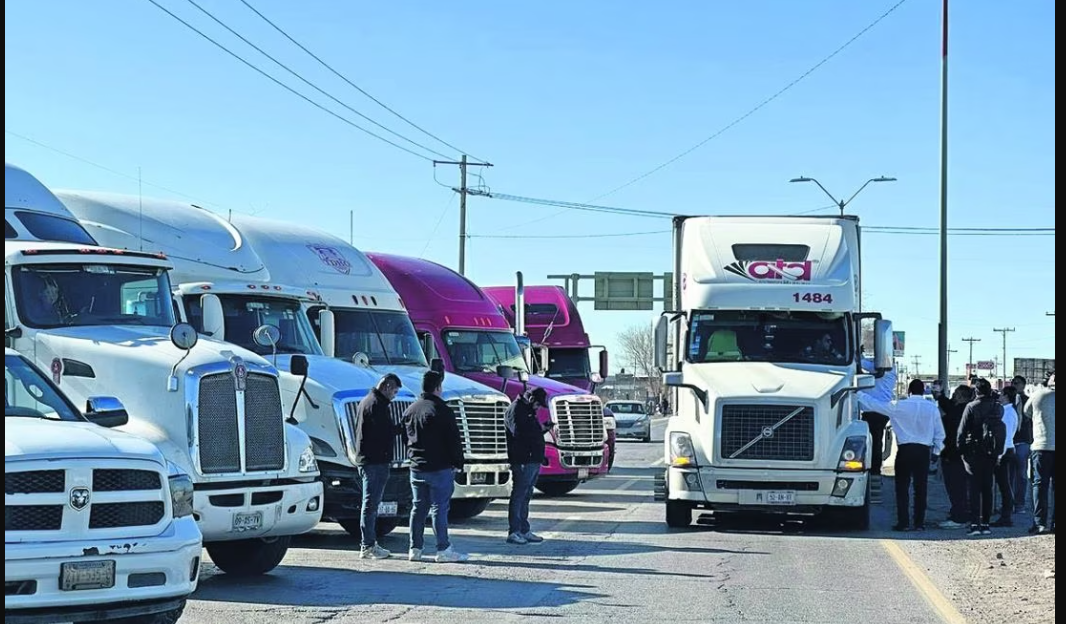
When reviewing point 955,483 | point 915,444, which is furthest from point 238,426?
point 955,483

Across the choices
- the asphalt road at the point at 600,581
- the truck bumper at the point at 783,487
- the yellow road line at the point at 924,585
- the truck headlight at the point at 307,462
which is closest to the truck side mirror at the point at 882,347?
the truck bumper at the point at 783,487

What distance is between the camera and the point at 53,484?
348 inches

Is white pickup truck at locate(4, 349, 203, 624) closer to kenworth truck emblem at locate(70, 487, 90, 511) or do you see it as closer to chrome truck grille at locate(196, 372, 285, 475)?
kenworth truck emblem at locate(70, 487, 90, 511)

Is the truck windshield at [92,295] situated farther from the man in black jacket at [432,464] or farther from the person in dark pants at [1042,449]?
the person in dark pants at [1042,449]

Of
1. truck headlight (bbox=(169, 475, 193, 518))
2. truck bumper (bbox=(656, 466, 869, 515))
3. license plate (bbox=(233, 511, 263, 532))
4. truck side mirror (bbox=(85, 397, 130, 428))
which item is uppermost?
truck side mirror (bbox=(85, 397, 130, 428))

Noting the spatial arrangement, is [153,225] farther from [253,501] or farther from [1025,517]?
[1025,517]

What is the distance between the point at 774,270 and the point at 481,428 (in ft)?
14.0

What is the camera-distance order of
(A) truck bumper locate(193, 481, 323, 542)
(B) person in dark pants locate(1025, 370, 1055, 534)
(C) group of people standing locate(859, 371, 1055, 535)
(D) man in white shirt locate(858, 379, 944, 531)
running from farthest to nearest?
(D) man in white shirt locate(858, 379, 944, 531) < (C) group of people standing locate(859, 371, 1055, 535) < (B) person in dark pants locate(1025, 370, 1055, 534) < (A) truck bumper locate(193, 481, 323, 542)

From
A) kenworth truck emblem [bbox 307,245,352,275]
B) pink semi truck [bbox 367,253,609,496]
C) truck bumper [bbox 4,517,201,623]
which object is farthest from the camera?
pink semi truck [bbox 367,253,609,496]

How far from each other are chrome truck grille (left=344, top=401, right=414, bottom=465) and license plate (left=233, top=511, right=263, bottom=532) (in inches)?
107

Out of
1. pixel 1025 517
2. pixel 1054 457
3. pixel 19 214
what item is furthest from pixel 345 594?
pixel 1025 517

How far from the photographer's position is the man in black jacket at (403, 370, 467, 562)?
14883 mm

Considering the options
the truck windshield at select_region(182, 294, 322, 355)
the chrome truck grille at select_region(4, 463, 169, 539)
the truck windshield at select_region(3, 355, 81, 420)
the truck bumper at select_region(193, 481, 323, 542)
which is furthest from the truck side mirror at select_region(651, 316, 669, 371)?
the chrome truck grille at select_region(4, 463, 169, 539)

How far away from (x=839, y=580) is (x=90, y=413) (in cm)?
693
